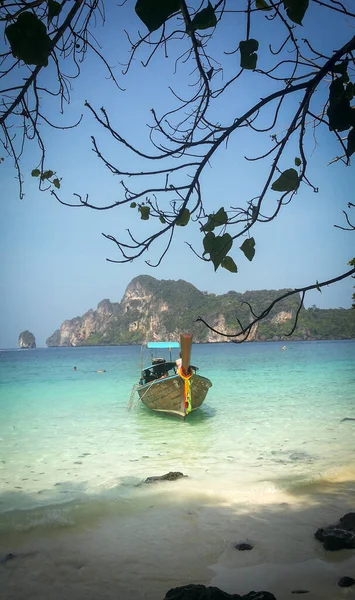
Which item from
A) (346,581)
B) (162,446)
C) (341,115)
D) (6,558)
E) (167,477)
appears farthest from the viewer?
(162,446)

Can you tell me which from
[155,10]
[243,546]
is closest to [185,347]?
[243,546]

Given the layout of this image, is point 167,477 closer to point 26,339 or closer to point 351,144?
point 351,144

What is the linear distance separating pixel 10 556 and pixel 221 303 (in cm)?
8521

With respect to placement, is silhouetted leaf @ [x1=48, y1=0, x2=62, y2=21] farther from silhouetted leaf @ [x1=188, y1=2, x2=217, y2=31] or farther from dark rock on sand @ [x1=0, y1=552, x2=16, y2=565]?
dark rock on sand @ [x1=0, y1=552, x2=16, y2=565]

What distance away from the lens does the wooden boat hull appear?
10.2 m

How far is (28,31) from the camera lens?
95 cm

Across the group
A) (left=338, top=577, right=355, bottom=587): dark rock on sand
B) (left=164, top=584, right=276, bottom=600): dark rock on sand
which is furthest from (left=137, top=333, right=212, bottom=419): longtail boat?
(left=164, top=584, right=276, bottom=600): dark rock on sand

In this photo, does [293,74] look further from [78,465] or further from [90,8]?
[78,465]

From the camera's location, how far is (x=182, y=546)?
361cm

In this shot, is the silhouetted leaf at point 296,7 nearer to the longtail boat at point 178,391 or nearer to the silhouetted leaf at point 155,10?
the silhouetted leaf at point 155,10

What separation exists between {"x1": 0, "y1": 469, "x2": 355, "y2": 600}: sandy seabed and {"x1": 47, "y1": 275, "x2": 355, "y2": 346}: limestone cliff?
64.1 m

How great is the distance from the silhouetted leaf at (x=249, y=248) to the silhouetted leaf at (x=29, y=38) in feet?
2.36

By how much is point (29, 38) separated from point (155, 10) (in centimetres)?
31

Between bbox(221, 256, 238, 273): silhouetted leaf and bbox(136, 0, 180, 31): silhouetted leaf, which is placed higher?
bbox(136, 0, 180, 31): silhouetted leaf
